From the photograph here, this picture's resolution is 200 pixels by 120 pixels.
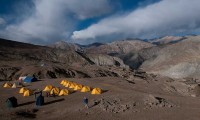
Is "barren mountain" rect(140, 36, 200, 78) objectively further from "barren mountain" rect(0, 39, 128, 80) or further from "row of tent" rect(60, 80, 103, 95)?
"row of tent" rect(60, 80, 103, 95)

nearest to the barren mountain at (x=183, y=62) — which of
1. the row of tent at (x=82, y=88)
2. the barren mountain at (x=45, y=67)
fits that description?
the barren mountain at (x=45, y=67)

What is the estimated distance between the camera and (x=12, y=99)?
27.6 meters

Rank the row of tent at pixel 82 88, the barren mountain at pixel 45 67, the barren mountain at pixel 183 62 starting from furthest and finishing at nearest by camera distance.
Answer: the barren mountain at pixel 183 62 → the barren mountain at pixel 45 67 → the row of tent at pixel 82 88

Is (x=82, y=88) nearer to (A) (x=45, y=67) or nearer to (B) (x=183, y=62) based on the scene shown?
(A) (x=45, y=67)

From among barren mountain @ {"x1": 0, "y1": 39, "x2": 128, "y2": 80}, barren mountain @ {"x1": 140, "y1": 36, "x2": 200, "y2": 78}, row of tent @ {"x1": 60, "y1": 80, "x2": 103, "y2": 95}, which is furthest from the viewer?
barren mountain @ {"x1": 140, "y1": 36, "x2": 200, "y2": 78}

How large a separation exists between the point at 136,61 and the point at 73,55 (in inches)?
2729

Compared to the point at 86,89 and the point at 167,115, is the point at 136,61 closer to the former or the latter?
the point at 86,89

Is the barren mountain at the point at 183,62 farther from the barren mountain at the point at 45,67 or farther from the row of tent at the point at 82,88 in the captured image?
the row of tent at the point at 82,88

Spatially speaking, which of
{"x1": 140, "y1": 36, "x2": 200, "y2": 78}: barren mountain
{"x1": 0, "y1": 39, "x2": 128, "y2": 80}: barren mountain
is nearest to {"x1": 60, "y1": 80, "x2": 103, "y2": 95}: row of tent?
{"x1": 0, "y1": 39, "x2": 128, "y2": 80}: barren mountain

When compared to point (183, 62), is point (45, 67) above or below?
below

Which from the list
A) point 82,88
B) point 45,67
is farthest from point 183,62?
point 82,88

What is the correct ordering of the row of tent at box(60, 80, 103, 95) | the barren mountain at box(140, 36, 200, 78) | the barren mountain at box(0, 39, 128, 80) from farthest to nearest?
the barren mountain at box(140, 36, 200, 78)
the barren mountain at box(0, 39, 128, 80)
the row of tent at box(60, 80, 103, 95)

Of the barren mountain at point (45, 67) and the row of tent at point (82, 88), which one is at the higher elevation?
the barren mountain at point (45, 67)

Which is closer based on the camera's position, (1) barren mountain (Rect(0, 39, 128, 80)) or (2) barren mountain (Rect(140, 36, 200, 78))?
(1) barren mountain (Rect(0, 39, 128, 80))
